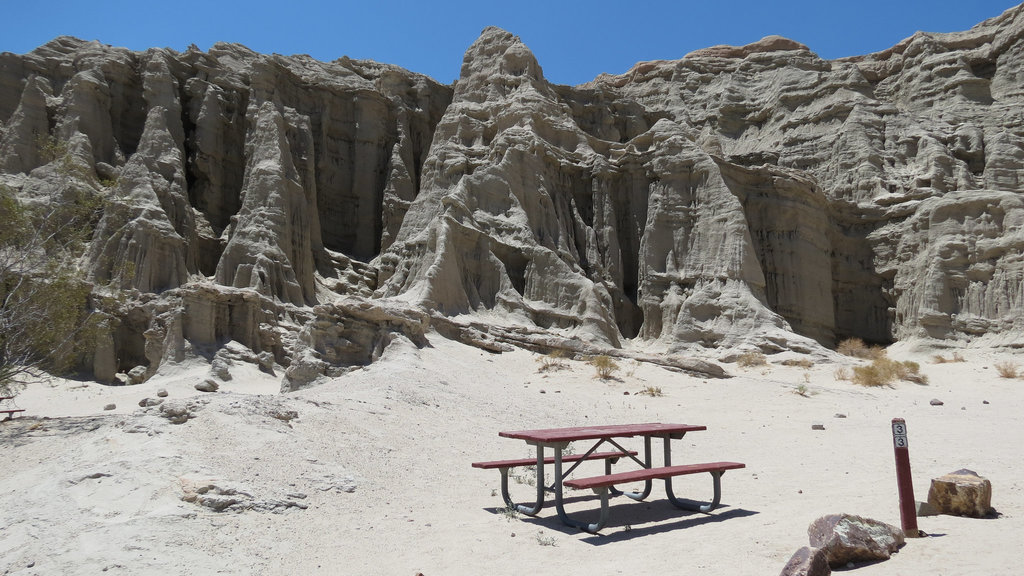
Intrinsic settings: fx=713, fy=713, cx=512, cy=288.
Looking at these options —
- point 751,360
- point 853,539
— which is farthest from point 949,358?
point 853,539

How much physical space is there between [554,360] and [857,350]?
1766cm

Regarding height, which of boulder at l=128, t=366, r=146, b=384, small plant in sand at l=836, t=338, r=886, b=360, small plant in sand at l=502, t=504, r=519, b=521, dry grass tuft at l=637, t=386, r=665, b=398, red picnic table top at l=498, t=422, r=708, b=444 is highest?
small plant in sand at l=836, t=338, r=886, b=360

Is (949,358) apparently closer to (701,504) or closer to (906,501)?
(701,504)

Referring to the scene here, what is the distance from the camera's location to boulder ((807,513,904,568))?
5012mm

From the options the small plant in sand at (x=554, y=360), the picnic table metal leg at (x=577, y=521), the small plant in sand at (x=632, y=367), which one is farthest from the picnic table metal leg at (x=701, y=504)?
the small plant in sand at (x=554, y=360)

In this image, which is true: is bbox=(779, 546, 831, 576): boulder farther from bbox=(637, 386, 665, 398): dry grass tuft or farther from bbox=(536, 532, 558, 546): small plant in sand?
bbox=(637, 386, 665, 398): dry grass tuft

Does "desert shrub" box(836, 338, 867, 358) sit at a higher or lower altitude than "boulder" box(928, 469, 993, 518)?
higher

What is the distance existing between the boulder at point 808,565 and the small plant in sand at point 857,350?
26787 mm

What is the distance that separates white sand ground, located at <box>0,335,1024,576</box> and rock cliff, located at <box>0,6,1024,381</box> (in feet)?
32.4

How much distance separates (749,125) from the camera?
47.4 meters

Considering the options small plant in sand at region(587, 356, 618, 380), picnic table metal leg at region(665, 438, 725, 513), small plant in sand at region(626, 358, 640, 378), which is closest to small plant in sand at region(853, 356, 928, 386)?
small plant in sand at region(626, 358, 640, 378)

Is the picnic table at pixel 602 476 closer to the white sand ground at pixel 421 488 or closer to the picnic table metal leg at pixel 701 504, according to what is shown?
the picnic table metal leg at pixel 701 504

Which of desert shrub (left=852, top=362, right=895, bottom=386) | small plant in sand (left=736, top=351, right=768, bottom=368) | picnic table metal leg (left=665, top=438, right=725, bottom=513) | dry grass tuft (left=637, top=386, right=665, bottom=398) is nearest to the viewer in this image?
picnic table metal leg (left=665, top=438, right=725, bottom=513)

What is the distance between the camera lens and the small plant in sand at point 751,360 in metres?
24.0
